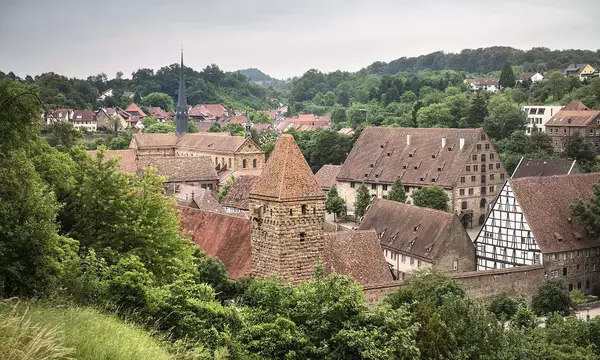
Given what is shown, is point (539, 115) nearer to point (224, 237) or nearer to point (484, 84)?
point (484, 84)

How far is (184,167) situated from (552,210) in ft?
140

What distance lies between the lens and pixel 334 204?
242ft

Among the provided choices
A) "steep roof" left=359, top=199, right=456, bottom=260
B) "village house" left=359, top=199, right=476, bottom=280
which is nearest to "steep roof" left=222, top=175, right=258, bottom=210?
"steep roof" left=359, top=199, right=456, bottom=260

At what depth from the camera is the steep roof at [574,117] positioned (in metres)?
94.8

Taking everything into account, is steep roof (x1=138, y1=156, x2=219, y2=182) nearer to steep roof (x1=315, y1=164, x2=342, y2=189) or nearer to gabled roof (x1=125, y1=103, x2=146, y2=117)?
steep roof (x1=315, y1=164, x2=342, y2=189)

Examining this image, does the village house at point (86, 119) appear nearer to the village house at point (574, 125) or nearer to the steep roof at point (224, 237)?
the village house at point (574, 125)

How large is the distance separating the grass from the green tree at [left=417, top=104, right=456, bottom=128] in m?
90.2

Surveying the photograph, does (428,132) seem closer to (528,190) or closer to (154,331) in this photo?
(528,190)

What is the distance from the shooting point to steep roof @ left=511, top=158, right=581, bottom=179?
241 ft

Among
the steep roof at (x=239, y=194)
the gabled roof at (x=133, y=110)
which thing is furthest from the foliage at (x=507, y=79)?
the steep roof at (x=239, y=194)

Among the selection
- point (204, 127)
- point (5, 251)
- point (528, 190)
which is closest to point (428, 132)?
point (528, 190)

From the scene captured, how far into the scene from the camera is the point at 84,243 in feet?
98.2

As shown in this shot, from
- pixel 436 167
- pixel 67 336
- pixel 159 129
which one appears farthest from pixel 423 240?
pixel 159 129

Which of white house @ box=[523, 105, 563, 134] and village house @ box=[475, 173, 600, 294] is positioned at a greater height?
white house @ box=[523, 105, 563, 134]
